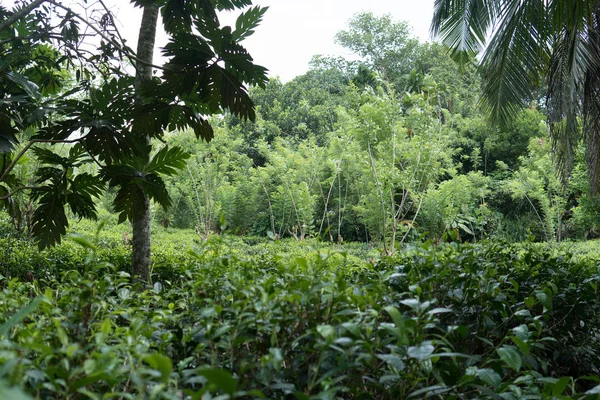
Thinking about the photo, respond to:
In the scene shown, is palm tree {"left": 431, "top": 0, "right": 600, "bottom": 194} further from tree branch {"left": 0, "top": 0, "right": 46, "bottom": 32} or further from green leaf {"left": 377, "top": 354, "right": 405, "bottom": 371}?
green leaf {"left": 377, "top": 354, "right": 405, "bottom": 371}

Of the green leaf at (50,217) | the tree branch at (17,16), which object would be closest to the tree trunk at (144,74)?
the green leaf at (50,217)

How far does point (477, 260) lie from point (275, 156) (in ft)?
30.5

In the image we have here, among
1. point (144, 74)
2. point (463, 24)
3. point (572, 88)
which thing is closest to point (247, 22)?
point (144, 74)

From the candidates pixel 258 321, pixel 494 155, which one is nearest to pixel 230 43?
pixel 258 321

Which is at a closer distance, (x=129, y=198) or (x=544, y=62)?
(x=129, y=198)

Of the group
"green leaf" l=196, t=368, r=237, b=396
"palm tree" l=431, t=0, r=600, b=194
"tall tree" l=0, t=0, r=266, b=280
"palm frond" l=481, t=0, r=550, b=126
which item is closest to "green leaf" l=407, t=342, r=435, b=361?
"green leaf" l=196, t=368, r=237, b=396

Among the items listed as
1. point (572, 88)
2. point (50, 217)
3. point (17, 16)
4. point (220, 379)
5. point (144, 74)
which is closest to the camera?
point (220, 379)

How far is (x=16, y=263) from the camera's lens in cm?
328

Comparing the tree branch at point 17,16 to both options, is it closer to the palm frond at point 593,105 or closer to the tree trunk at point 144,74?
the tree trunk at point 144,74

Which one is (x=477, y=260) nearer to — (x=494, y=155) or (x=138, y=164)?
(x=138, y=164)

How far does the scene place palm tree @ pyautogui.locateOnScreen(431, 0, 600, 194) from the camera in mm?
3889

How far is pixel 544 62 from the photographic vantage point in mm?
4449

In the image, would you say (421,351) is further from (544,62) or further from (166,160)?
(544,62)

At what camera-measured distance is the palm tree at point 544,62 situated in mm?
3889
